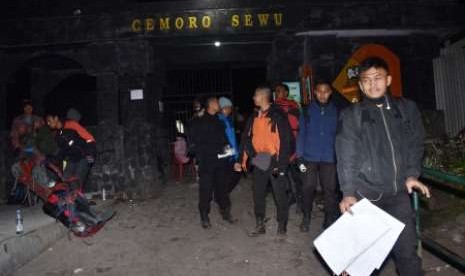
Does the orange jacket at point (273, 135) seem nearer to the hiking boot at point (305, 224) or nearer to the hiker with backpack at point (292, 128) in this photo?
the hiker with backpack at point (292, 128)

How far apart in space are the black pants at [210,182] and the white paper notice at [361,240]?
11.0ft

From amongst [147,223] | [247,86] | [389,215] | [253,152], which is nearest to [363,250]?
[389,215]

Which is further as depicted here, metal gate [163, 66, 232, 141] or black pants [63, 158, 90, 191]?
metal gate [163, 66, 232, 141]

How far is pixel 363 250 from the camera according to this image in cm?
273

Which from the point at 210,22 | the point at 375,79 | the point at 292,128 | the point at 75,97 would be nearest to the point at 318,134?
the point at 292,128

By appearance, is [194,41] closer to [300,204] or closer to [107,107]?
[107,107]

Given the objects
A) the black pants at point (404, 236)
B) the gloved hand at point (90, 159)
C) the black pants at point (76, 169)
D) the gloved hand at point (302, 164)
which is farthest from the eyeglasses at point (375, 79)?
the black pants at point (76, 169)

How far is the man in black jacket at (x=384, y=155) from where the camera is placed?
116 inches

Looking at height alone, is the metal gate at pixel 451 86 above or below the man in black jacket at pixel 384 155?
above

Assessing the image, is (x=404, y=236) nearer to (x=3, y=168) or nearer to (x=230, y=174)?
(x=230, y=174)

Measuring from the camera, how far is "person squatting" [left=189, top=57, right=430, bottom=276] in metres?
2.98

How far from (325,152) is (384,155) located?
2209 millimetres

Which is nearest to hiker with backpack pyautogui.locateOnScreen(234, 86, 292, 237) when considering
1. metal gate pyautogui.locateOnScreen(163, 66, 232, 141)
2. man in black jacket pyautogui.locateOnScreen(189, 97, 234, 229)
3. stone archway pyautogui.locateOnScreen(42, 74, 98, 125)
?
man in black jacket pyautogui.locateOnScreen(189, 97, 234, 229)

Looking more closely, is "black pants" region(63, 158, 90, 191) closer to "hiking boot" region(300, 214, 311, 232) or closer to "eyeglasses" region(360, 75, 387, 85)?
"hiking boot" region(300, 214, 311, 232)
